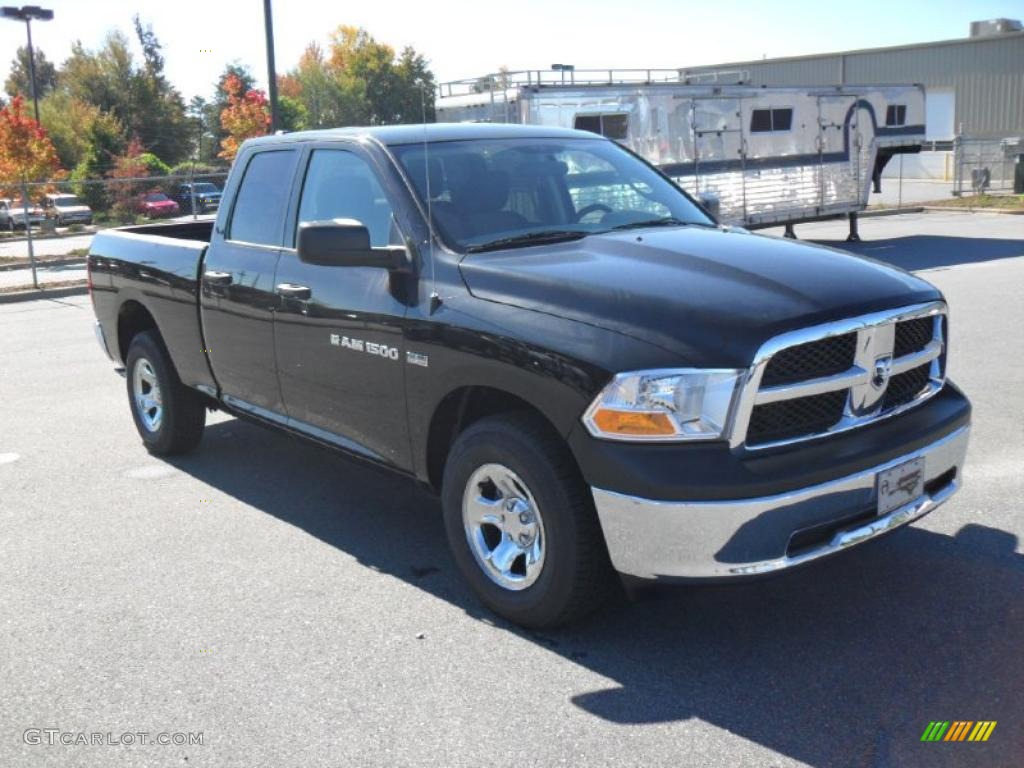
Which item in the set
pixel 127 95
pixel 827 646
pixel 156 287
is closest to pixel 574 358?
pixel 827 646

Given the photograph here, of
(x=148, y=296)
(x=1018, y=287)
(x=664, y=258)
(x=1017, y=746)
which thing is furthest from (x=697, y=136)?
(x=1017, y=746)

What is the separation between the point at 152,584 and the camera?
4.82 meters

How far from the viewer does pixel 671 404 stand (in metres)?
3.57

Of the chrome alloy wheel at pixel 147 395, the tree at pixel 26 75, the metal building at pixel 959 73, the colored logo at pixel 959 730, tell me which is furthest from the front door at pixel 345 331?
the tree at pixel 26 75

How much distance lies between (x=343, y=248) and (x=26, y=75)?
3667 inches

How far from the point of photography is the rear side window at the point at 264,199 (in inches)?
218

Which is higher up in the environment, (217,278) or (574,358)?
(217,278)

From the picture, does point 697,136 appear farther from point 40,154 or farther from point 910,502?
point 910,502

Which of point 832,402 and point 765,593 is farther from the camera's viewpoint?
point 765,593

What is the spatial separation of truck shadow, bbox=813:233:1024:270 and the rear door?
1057 cm

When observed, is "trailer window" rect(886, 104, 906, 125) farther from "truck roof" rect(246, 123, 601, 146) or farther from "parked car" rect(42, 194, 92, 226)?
"parked car" rect(42, 194, 92, 226)

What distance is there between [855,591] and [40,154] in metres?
20.9

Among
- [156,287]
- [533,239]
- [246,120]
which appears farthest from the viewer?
A: [246,120]

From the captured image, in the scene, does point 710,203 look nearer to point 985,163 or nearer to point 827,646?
point 827,646
